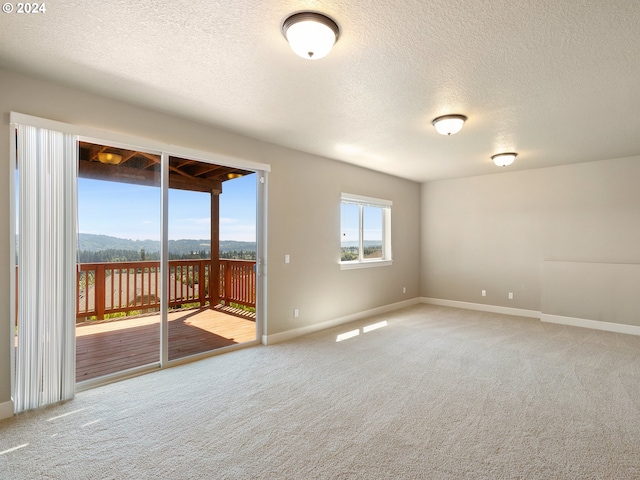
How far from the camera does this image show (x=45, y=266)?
275 centimetres

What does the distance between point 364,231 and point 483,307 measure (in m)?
2.75

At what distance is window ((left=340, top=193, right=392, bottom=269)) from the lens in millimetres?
5628

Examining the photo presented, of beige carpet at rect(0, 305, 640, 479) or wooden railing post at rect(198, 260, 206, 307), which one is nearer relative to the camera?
beige carpet at rect(0, 305, 640, 479)

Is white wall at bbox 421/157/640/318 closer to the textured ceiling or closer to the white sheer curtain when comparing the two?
the textured ceiling

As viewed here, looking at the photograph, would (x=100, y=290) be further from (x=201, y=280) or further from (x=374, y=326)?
(x=374, y=326)

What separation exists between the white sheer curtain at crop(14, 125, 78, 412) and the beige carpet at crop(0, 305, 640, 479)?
0.80 ft

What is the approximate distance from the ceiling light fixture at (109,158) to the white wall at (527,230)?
5825mm

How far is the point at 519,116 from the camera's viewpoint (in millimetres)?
3482

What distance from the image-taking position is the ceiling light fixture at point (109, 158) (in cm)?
317

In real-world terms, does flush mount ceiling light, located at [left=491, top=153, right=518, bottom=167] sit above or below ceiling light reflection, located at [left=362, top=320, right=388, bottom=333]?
above

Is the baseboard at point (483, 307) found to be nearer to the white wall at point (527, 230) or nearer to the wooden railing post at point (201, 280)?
the white wall at point (527, 230)

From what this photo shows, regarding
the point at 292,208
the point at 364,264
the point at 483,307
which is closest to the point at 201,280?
the point at 292,208

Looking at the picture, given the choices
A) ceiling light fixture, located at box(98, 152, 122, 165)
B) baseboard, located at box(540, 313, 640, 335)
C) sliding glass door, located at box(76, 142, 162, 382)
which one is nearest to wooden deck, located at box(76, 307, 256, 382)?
sliding glass door, located at box(76, 142, 162, 382)

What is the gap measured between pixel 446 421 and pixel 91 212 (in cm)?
345
